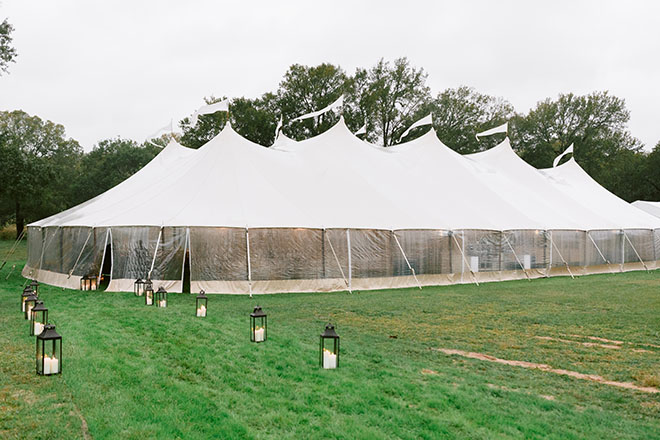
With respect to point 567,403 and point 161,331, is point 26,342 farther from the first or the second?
point 567,403

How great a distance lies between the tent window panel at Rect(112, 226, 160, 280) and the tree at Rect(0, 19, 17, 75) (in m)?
6.97

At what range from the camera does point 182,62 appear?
1174 inches

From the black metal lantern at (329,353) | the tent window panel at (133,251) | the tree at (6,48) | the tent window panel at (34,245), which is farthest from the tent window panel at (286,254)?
the tree at (6,48)

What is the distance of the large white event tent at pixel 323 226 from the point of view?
11.8m

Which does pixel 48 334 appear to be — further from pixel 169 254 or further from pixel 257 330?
pixel 169 254

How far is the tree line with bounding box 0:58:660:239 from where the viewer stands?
32.9 metres

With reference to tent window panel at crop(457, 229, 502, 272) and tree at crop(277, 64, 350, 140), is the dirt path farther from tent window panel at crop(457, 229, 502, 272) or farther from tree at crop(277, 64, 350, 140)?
tree at crop(277, 64, 350, 140)

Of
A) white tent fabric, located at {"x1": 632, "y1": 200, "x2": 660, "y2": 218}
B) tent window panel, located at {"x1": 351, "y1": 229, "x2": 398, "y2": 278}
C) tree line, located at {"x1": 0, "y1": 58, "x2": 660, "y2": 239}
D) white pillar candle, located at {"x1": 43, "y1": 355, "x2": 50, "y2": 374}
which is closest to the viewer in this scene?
white pillar candle, located at {"x1": 43, "y1": 355, "x2": 50, "y2": 374}

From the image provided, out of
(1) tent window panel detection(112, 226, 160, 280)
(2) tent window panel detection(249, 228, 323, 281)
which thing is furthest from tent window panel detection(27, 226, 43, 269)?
(2) tent window panel detection(249, 228, 323, 281)

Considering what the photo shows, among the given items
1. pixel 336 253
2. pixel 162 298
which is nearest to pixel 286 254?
pixel 336 253

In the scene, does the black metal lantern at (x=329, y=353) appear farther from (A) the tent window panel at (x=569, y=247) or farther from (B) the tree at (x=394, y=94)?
(B) the tree at (x=394, y=94)

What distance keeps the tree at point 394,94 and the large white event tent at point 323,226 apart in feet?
54.9

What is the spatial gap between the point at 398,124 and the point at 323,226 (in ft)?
79.5

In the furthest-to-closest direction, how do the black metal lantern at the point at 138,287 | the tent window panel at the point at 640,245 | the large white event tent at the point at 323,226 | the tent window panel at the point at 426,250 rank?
the tent window panel at the point at 640,245 < the tent window panel at the point at 426,250 < the large white event tent at the point at 323,226 < the black metal lantern at the point at 138,287
